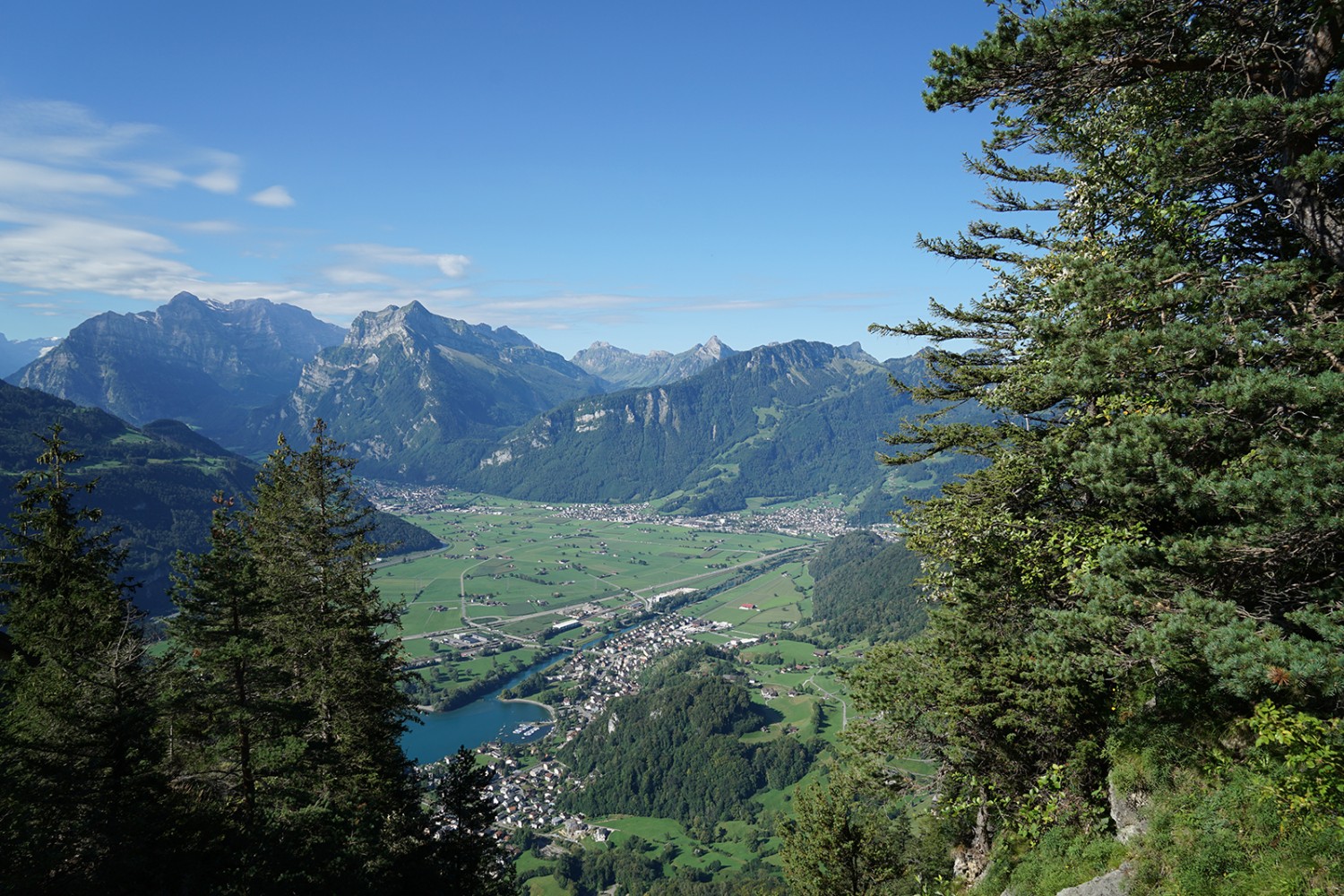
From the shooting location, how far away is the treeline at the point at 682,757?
88.1 meters

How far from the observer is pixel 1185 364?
883cm

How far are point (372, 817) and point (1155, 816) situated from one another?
18.9 meters

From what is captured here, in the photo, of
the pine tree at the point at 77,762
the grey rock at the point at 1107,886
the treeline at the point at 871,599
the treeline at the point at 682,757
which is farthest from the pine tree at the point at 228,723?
the treeline at the point at 871,599

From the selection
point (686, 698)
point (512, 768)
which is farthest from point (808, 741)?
point (512, 768)

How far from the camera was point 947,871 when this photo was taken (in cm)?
1903

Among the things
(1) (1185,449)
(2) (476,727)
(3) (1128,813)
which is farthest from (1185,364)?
(2) (476,727)

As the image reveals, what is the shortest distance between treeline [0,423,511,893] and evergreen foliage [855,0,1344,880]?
1680 centimetres

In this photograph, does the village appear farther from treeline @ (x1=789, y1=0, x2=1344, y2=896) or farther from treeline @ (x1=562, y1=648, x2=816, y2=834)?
treeline @ (x1=789, y1=0, x2=1344, y2=896)

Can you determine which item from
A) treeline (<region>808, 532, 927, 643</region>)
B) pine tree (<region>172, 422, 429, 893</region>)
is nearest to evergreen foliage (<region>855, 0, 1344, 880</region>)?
pine tree (<region>172, 422, 429, 893</region>)

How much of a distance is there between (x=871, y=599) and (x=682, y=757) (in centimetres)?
7957

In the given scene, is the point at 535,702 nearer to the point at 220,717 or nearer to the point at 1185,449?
the point at 220,717

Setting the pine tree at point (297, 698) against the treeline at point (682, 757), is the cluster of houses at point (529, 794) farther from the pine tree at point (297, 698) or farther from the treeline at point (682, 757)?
the pine tree at point (297, 698)

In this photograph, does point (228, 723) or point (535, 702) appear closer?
point (228, 723)

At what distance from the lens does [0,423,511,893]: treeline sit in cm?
1181
